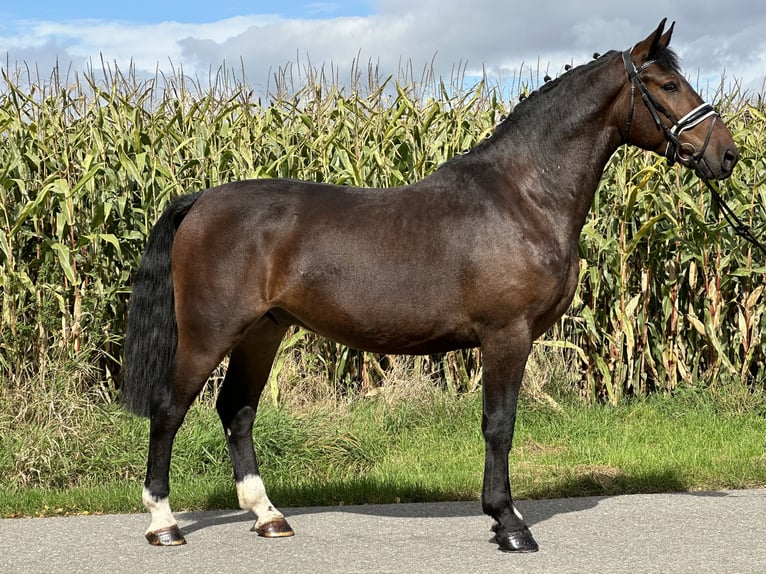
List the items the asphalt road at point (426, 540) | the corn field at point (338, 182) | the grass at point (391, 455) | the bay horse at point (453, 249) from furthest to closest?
the corn field at point (338, 182) < the grass at point (391, 455) < the bay horse at point (453, 249) < the asphalt road at point (426, 540)

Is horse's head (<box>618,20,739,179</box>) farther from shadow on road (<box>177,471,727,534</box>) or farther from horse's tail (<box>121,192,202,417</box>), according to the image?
horse's tail (<box>121,192,202,417</box>)

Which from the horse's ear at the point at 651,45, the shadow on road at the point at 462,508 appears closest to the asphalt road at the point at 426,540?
the shadow on road at the point at 462,508

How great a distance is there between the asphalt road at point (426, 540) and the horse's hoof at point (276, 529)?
2.3 inches

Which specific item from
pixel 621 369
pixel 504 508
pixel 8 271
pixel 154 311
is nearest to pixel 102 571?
pixel 154 311

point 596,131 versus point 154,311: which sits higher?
point 596,131

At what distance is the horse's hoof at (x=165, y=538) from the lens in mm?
4973

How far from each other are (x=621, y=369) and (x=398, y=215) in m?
3.88

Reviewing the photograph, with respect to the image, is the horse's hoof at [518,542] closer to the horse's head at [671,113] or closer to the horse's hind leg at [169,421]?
the horse's hind leg at [169,421]

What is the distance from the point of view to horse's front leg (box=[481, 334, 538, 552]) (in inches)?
190

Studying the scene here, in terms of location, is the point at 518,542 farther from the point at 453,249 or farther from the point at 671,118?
the point at 671,118

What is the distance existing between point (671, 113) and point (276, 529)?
292 cm

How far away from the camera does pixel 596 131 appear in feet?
16.6

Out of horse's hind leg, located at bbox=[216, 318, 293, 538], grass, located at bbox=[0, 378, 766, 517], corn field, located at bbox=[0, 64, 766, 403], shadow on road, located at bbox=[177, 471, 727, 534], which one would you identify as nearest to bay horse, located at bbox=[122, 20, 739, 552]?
horse's hind leg, located at bbox=[216, 318, 293, 538]

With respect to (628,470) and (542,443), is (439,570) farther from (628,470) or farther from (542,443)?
(542,443)
